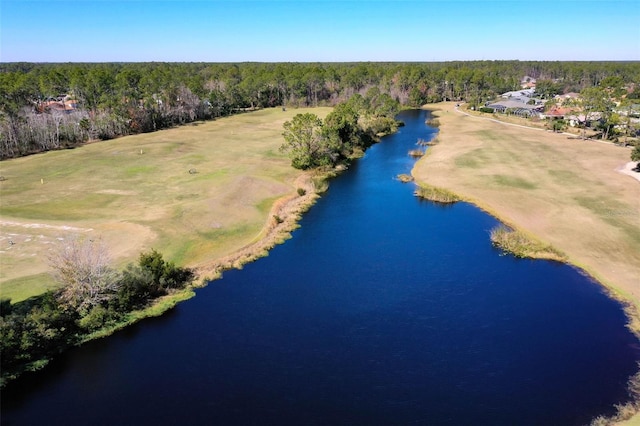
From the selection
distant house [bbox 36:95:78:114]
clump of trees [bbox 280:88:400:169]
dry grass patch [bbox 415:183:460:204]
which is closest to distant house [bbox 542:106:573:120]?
clump of trees [bbox 280:88:400:169]

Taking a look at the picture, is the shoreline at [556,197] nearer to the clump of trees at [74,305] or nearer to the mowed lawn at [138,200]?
the mowed lawn at [138,200]

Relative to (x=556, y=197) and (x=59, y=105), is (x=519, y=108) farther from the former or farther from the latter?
(x=59, y=105)

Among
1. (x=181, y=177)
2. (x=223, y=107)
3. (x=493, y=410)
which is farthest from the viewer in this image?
(x=223, y=107)

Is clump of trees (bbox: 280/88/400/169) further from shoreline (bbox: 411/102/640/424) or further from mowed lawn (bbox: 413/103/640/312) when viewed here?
mowed lawn (bbox: 413/103/640/312)

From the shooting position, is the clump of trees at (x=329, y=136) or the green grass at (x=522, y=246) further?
the clump of trees at (x=329, y=136)

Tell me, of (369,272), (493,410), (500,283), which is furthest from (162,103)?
(493,410)

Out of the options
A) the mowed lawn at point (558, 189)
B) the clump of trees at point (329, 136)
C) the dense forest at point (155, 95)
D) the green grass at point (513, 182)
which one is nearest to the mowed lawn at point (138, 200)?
the clump of trees at point (329, 136)

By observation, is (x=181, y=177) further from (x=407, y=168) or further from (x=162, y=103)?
(x=162, y=103)
